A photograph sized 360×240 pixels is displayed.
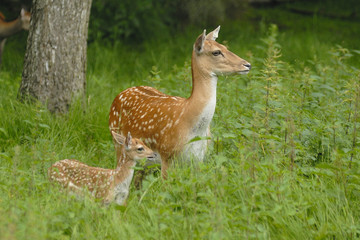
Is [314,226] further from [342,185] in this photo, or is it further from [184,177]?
[184,177]

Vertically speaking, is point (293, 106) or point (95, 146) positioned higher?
point (293, 106)

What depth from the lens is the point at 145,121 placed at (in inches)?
223

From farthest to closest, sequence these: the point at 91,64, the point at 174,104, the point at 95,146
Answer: the point at 91,64, the point at 95,146, the point at 174,104

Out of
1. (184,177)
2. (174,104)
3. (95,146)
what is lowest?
(95,146)

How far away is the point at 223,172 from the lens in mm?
4250

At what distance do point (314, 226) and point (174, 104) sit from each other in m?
1.79

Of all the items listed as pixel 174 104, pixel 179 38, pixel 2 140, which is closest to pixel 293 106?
pixel 174 104

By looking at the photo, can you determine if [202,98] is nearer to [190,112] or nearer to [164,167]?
[190,112]

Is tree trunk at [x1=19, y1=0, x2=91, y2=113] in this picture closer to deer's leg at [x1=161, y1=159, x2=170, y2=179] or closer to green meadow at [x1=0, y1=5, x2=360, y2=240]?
green meadow at [x1=0, y1=5, x2=360, y2=240]

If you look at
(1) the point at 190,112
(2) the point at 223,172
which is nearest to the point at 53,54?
(1) the point at 190,112

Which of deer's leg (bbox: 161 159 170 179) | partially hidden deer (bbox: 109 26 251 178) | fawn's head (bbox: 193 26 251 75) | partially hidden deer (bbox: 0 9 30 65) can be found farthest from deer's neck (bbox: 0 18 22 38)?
deer's leg (bbox: 161 159 170 179)

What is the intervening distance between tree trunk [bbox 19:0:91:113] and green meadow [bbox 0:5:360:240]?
194mm

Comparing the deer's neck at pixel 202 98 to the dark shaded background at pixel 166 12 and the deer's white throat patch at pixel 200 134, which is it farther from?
the dark shaded background at pixel 166 12

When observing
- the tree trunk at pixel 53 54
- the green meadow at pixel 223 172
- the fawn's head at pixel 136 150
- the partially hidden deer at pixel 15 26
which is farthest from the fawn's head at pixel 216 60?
the partially hidden deer at pixel 15 26
